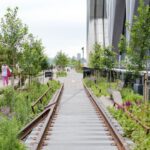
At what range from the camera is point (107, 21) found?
245 feet

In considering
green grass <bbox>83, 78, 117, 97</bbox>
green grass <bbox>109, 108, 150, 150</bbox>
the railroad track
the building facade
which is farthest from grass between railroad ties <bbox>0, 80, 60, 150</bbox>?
the building facade

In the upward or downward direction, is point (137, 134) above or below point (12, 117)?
below

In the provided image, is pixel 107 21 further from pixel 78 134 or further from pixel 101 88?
pixel 78 134

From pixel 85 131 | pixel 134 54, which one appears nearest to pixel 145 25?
pixel 134 54

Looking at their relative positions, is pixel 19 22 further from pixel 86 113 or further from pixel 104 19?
pixel 104 19

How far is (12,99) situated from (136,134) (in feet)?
25.1

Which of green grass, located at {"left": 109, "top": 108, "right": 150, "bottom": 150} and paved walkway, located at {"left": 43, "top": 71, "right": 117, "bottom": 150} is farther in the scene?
paved walkway, located at {"left": 43, "top": 71, "right": 117, "bottom": 150}

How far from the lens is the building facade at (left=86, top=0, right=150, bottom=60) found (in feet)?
175

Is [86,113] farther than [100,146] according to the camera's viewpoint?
Yes

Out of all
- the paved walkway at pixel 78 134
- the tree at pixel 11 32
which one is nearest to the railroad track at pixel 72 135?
the paved walkway at pixel 78 134

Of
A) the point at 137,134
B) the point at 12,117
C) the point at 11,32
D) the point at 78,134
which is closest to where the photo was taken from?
the point at 137,134

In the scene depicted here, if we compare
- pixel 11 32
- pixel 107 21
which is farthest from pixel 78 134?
pixel 107 21

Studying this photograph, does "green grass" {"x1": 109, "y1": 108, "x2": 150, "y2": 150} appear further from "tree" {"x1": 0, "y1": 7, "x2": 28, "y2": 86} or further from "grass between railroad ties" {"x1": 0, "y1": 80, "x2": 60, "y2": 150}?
"tree" {"x1": 0, "y1": 7, "x2": 28, "y2": 86}

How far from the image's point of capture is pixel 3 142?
765 centimetres
